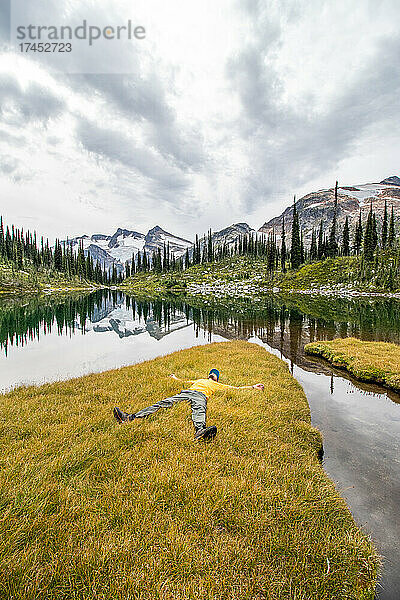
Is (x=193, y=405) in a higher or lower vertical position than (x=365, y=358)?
higher

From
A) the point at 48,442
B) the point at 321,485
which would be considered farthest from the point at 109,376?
the point at 321,485

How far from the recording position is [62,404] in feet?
29.0

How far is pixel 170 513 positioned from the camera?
4527 millimetres

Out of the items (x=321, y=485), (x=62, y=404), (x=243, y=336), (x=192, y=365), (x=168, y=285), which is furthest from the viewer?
(x=168, y=285)

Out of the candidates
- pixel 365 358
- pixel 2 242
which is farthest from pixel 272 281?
pixel 2 242

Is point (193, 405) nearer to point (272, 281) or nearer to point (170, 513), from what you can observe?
point (170, 513)

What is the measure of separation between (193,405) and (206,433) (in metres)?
1.62

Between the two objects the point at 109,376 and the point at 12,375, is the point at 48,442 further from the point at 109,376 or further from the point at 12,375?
the point at 12,375

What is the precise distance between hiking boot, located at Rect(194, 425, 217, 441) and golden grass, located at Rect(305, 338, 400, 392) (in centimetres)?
1098

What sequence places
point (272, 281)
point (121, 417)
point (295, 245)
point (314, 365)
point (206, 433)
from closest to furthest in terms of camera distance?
point (206, 433)
point (121, 417)
point (314, 365)
point (272, 281)
point (295, 245)

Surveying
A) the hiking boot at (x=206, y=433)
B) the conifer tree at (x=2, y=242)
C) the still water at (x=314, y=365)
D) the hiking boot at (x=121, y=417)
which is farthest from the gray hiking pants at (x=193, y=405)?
the conifer tree at (x=2, y=242)

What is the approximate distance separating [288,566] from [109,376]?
10.1 m

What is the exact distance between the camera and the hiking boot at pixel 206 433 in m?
6.66

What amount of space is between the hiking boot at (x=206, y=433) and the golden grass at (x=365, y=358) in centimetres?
1098
